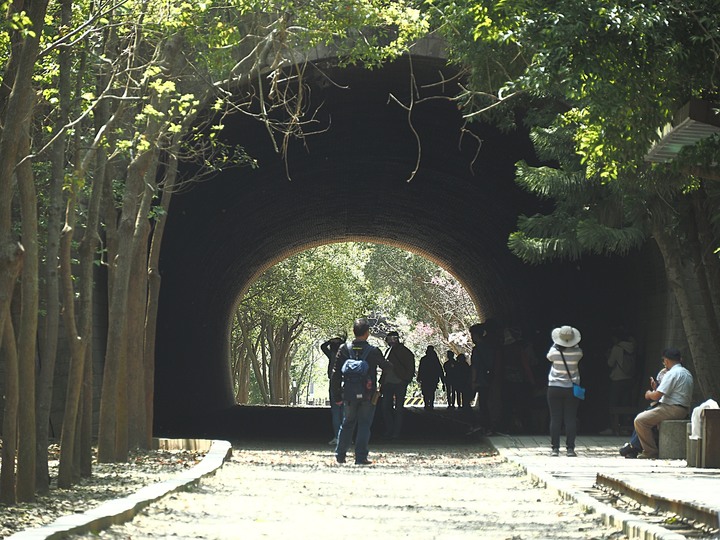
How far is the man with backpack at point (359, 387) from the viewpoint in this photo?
49.8 feet

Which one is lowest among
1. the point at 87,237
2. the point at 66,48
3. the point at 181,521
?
the point at 181,521

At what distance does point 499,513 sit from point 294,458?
738 centimetres

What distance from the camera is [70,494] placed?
10.6 metres

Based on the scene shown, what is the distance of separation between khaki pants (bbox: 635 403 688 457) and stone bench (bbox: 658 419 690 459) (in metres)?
0.26

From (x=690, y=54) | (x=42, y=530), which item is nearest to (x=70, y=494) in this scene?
(x=42, y=530)

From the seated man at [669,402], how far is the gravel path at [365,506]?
174 centimetres

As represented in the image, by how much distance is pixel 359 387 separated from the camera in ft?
49.8

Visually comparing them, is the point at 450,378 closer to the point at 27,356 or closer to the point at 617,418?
the point at 617,418

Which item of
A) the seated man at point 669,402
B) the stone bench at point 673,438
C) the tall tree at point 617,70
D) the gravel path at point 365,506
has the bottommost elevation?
the gravel path at point 365,506

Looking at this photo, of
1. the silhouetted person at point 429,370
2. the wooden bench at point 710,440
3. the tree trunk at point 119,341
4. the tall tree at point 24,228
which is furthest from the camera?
the silhouetted person at point 429,370

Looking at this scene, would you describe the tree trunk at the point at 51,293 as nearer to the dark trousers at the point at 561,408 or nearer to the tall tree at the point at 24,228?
the tall tree at the point at 24,228

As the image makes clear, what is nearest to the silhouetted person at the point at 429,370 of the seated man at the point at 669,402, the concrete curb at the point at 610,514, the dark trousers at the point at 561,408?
the dark trousers at the point at 561,408

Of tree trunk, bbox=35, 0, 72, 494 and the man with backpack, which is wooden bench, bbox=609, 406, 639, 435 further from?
tree trunk, bbox=35, 0, 72, 494

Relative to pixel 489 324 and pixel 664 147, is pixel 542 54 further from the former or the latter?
pixel 489 324
